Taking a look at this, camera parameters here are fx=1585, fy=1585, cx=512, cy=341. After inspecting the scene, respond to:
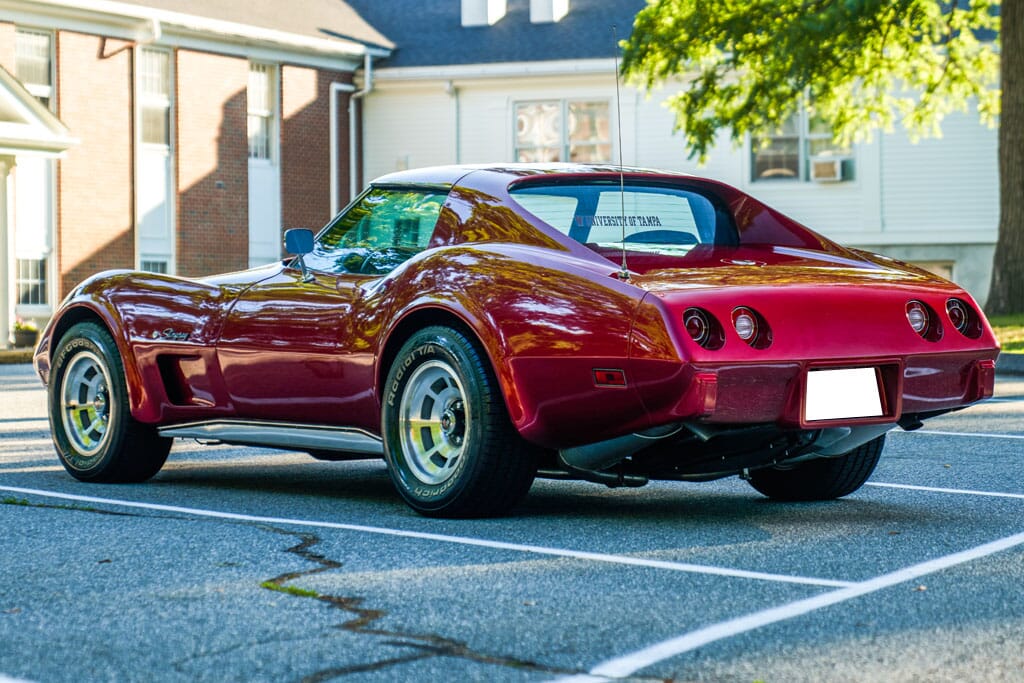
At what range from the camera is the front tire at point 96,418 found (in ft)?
23.5

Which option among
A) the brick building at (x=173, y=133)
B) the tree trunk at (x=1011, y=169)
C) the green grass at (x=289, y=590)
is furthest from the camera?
the brick building at (x=173, y=133)

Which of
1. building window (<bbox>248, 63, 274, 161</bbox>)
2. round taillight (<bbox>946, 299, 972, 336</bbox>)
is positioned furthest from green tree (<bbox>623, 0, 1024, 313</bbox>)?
round taillight (<bbox>946, 299, 972, 336</bbox>)

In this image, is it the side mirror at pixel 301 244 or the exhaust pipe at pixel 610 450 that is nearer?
the exhaust pipe at pixel 610 450

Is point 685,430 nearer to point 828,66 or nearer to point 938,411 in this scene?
point 938,411

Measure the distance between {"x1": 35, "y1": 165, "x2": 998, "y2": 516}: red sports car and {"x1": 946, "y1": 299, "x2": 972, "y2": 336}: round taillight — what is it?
0.01 meters

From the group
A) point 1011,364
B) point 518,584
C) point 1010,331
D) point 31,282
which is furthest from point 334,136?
point 518,584

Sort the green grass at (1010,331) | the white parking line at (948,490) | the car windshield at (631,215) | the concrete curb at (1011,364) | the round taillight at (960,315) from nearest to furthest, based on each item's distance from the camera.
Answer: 1. the round taillight at (960,315)
2. the car windshield at (631,215)
3. the white parking line at (948,490)
4. the concrete curb at (1011,364)
5. the green grass at (1010,331)

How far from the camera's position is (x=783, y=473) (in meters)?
6.55

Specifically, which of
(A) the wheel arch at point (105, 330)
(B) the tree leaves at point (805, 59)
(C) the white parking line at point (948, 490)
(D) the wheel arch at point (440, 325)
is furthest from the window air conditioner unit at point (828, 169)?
(D) the wheel arch at point (440, 325)

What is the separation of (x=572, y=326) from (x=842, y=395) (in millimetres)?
949

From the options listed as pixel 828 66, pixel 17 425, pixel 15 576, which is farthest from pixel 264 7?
pixel 15 576

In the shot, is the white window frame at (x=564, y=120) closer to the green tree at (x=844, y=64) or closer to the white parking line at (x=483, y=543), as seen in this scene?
the green tree at (x=844, y=64)

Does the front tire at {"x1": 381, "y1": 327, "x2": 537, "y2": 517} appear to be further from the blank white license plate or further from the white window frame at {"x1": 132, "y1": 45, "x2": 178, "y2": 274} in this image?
the white window frame at {"x1": 132, "y1": 45, "x2": 178, "y2": 274}

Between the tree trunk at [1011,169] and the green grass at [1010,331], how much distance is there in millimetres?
511
